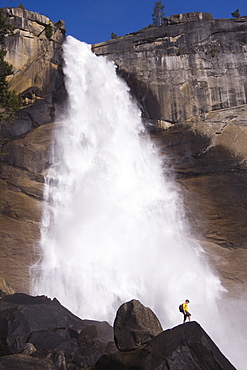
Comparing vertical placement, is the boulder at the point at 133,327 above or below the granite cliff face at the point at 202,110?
below

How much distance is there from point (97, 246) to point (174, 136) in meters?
10.5

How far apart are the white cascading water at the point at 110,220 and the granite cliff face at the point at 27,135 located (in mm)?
843

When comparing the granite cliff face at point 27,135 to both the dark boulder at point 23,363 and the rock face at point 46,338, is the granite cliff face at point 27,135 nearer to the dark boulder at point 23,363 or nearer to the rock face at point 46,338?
the rock face at point 46,338

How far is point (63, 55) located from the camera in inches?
1060

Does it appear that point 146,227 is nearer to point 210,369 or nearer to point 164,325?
point 164,325

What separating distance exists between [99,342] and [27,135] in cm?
1621

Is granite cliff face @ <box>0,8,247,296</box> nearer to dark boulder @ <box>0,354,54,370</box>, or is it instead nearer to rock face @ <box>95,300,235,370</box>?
dark boulder @ <box>0,354,54,370</box>

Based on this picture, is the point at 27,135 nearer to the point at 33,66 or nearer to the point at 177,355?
the point at 33,66

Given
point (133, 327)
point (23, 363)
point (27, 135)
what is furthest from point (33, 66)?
point (23, 363)

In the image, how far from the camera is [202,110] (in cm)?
2522

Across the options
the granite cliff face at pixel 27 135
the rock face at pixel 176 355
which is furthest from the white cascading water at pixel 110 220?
the rock face at pixel 176 355

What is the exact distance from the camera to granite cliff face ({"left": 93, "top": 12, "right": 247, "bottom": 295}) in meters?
21.1

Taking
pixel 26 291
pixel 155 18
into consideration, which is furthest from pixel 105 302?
pixel 155 18

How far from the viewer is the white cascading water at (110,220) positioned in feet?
59.3
